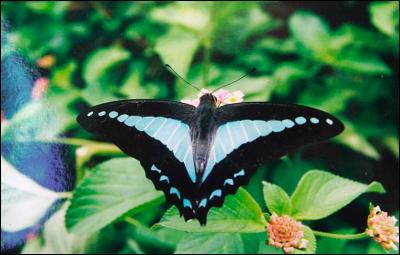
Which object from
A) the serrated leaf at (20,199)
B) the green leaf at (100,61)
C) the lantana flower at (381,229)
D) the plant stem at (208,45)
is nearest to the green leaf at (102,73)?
the green leaf at (100,61)

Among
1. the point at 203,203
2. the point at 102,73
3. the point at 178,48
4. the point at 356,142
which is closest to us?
the point at 203,203

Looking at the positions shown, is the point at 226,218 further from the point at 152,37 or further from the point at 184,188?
the point at 152,37

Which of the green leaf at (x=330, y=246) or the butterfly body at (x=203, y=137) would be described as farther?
the green leaf at (x=330, y=246)

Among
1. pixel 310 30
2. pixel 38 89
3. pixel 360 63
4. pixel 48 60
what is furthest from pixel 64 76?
pixel 360 63

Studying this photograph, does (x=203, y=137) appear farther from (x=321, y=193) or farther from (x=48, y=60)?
(x=48, y=60)

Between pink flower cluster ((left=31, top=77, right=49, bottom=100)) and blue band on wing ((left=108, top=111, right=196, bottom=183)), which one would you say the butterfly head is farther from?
pink flower cluster ((left=31, top=77, right=49, bottom=100))

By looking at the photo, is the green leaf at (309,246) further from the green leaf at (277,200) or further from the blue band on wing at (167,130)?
the blue band on wing at (167,130)

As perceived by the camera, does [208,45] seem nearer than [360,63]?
No

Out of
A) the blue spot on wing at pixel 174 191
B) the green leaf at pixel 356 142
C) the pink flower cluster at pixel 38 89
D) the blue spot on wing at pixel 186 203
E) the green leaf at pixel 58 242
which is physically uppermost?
the pink flower cluster at pixel 38 89
